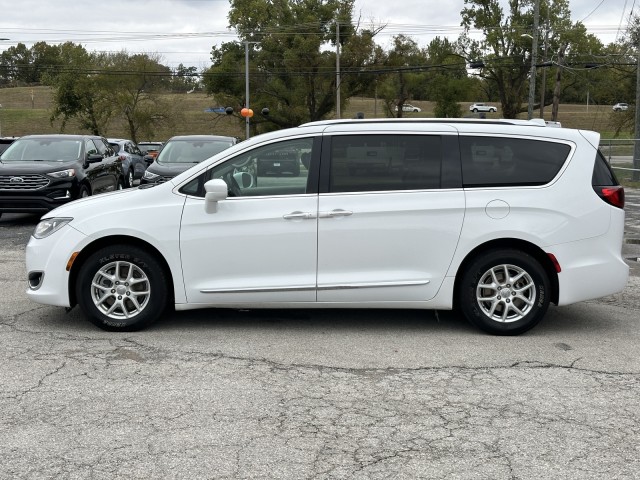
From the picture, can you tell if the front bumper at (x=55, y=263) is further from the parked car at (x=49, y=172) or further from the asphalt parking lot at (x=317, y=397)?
the parked car at (x=49, y=172)

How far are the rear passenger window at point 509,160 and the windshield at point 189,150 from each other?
985 cm

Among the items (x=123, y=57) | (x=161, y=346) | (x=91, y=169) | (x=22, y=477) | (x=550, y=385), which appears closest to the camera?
(x=22, y=477)

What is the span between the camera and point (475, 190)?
6457mm

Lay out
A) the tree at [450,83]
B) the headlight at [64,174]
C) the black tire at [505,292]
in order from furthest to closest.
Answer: the tree at [450,83]
the headlight at [64,174]
the black tire at [505,292]

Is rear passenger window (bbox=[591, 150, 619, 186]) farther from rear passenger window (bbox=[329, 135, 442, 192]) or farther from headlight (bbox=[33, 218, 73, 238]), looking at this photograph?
headlight (bbox=[33, 218, 73, 238])

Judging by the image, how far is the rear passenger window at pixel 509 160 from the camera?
650 cm

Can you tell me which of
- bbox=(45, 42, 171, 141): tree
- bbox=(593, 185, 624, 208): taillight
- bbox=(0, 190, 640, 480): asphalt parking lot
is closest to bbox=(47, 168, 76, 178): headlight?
bbox=(0, 190, 640, 480): asphalt parking lot

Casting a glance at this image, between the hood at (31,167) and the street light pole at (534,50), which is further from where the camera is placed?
the street light pole at (534,50)

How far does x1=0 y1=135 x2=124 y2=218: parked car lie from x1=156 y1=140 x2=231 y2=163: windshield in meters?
1.37

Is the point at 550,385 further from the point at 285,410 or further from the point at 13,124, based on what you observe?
the point at 13,124

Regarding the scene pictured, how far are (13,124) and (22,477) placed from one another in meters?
90.8

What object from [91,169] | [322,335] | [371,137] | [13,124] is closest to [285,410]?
[322,335]

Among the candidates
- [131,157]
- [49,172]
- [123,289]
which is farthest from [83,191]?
[131,157]

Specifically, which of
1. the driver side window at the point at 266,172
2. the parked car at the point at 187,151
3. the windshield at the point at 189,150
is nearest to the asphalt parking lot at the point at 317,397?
the driver side window at the point at 266,172
